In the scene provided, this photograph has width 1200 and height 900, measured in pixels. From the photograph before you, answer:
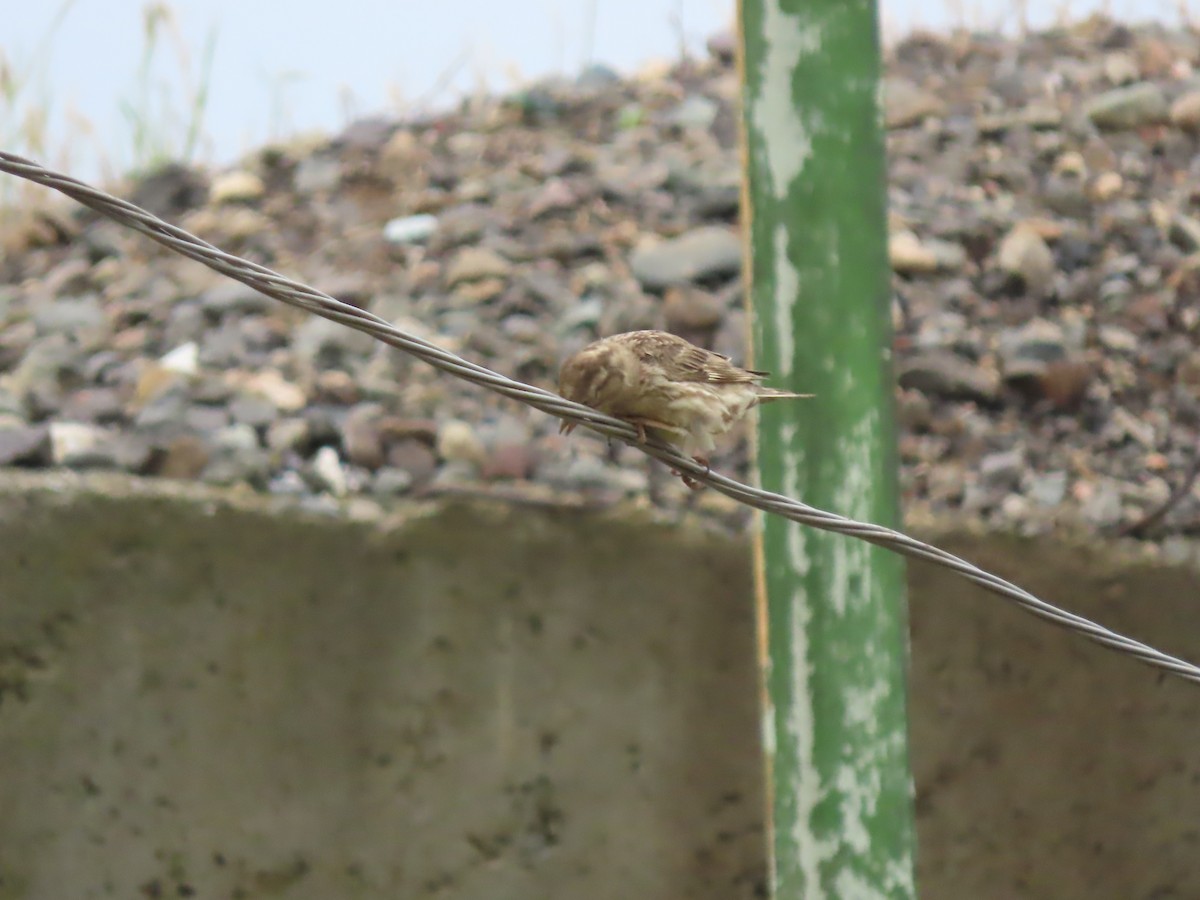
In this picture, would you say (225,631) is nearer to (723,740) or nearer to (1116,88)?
(723,740)

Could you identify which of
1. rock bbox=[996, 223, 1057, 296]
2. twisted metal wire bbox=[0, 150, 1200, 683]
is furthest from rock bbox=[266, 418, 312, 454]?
rock bbox=[996, 223, 1057, 296]

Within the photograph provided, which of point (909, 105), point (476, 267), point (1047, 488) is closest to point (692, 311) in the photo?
point (476, 267)

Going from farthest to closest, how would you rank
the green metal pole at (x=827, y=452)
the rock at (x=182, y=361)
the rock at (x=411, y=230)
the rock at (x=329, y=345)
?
the rock at (x=411, y=230), the rock at (x=329, y=345), the rock at (x=182, y=361), the green metal pole at (x=827, y=452)

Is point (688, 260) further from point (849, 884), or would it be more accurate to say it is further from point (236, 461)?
point (849, 884)

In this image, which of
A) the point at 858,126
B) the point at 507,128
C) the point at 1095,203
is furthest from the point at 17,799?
the point at 1095,203

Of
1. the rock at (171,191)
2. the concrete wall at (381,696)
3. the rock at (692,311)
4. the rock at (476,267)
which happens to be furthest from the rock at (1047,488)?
the rock at (171,191)

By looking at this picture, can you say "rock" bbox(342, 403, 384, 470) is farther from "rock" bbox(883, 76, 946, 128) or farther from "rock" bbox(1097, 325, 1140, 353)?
"rock" bbox(883, 76, 946, 128)

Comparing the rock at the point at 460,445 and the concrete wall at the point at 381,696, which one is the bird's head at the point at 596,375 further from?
the rock at the point at 460,445
